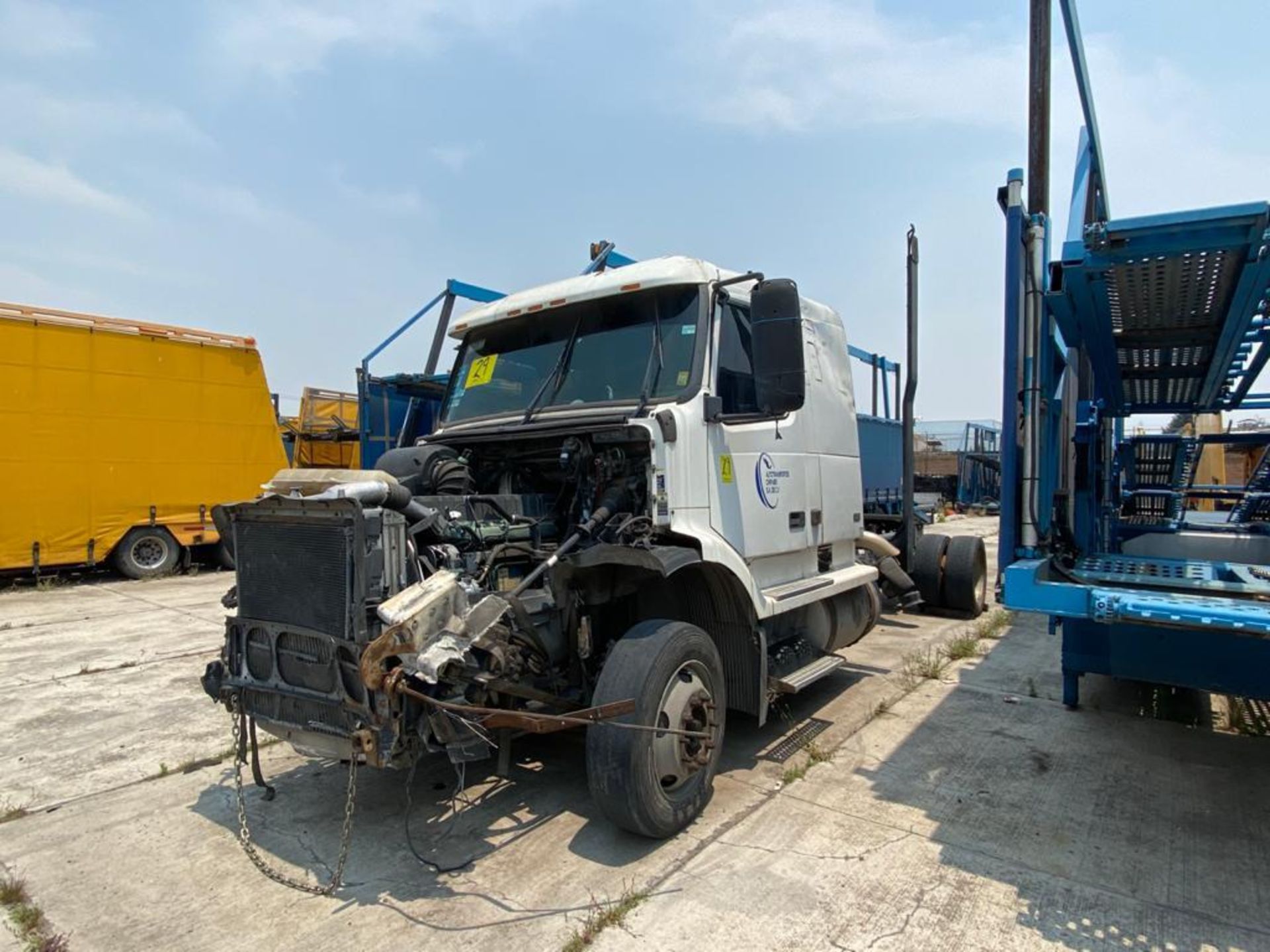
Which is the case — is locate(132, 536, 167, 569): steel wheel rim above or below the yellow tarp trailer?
below

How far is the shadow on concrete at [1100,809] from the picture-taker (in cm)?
275

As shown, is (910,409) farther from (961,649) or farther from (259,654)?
(259,654)

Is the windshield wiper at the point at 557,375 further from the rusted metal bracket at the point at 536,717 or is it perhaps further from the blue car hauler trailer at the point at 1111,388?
the blue car hauler trailer at the point at 1111,388

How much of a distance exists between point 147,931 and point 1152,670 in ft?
16.0

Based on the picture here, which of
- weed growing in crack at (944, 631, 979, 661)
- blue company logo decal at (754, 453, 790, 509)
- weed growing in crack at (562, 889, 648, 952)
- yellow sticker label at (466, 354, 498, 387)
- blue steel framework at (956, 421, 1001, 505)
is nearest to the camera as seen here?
weed growing in crack at (562, 889, 648, 952)

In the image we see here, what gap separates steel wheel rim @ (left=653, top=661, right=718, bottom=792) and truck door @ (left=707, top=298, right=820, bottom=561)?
2.54ft

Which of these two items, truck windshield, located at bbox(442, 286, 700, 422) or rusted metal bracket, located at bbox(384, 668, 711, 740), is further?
truck windshield, located at bbox(442, 286, 700, 422)

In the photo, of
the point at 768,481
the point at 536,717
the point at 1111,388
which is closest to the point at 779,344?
the point at 768,481

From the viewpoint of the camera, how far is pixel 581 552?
3391 mm

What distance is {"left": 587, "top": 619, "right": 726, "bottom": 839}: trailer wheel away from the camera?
3.09 metres

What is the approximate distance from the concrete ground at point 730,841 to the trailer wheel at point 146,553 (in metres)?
7.36

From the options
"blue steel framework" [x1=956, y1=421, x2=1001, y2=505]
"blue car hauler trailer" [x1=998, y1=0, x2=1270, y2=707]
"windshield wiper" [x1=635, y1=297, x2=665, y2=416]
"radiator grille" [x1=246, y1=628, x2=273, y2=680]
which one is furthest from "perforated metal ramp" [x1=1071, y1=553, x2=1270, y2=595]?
"blue steel framework" [x1=956, y1=421, x2=1001, y2=505]

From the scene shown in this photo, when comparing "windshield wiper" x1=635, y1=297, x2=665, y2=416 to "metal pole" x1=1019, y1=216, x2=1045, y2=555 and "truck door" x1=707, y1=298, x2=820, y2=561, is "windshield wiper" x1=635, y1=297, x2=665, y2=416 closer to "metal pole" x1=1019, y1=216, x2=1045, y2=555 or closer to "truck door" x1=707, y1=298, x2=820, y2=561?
"truck door" x1=707, y1=298, x2=820, y2=561

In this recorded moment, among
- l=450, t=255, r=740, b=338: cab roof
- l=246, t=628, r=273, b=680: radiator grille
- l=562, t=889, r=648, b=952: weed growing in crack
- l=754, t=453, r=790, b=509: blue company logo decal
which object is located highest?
l=450, t=255, r=740, b=338: cab roof
